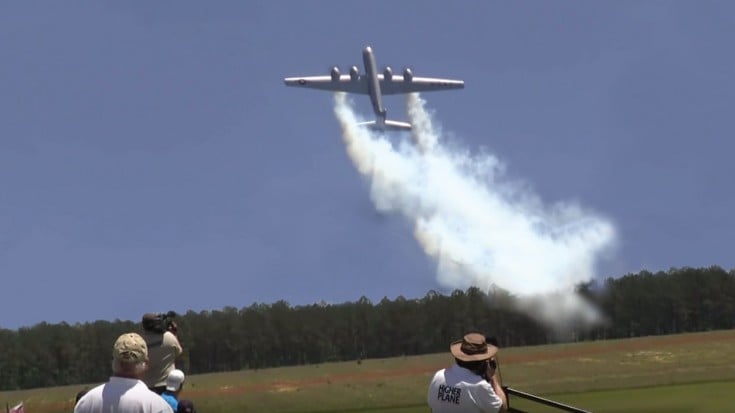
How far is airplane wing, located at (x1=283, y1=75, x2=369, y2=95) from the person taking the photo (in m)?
113

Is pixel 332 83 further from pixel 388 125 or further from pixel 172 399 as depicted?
pixel 172 399

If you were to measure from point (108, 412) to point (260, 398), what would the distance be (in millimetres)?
70128

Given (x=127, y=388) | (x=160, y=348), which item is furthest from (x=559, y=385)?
(x=127, y=388)

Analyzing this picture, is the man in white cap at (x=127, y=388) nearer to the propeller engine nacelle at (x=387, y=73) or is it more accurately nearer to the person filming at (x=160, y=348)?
the person filming at (x=160, y=348)

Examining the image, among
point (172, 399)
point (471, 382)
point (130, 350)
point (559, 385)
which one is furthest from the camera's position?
point (559, 385)

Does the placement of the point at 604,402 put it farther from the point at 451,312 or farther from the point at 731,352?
the point at 451,312

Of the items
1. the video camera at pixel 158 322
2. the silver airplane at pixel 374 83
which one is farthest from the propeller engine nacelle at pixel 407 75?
the video camera at pixel 158 322

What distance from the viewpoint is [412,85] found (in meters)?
119

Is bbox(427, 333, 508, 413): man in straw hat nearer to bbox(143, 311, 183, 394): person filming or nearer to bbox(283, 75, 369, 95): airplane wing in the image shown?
bbox(143, 311, 183, 394): person filming

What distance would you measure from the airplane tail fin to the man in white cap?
10486 centimetres

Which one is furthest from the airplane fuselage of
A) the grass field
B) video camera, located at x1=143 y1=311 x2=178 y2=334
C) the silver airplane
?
video camera, located at x1=143 y1=311 x2=178 y2=334

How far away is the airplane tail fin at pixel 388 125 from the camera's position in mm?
114625

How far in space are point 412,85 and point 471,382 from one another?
109 m

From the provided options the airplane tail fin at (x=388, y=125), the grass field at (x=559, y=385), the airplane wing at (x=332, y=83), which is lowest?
the grass field at (x=559, y=385)
